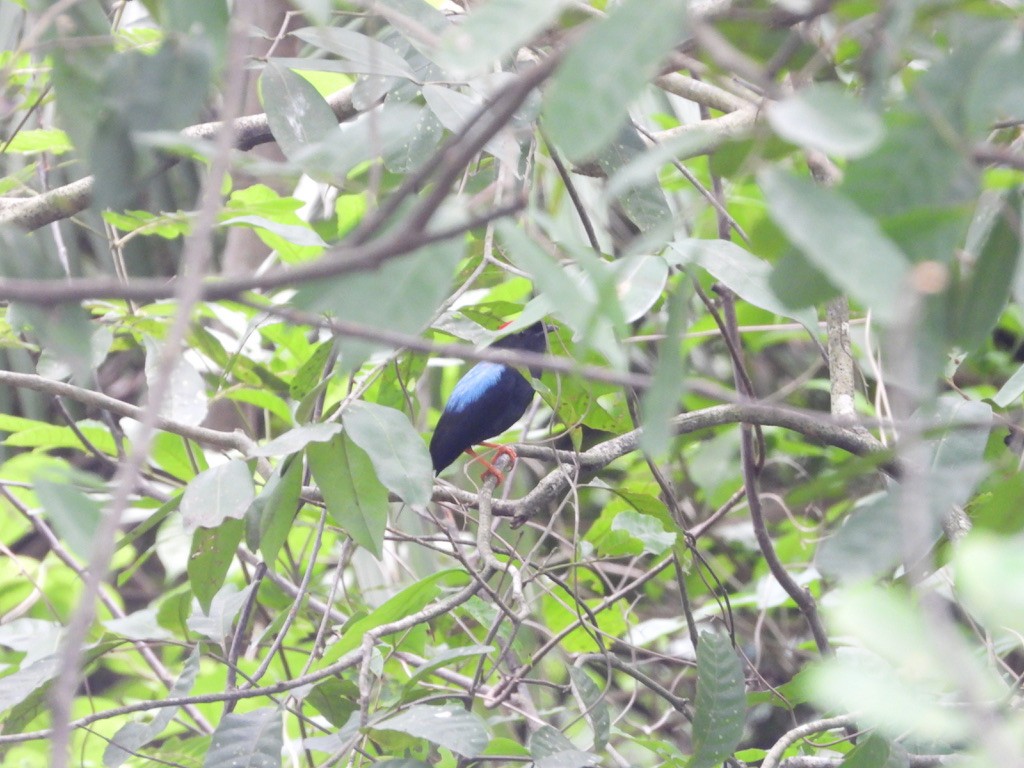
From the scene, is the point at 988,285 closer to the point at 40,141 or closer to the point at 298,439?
the point at 298,439

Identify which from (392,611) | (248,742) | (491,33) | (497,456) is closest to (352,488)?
(392,611)

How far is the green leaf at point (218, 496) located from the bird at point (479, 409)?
2122 millimetres

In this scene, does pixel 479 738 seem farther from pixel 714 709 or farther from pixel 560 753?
pixel 714 709

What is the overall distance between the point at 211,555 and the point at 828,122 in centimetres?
140

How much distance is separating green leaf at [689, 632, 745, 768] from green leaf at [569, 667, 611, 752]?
0.18m

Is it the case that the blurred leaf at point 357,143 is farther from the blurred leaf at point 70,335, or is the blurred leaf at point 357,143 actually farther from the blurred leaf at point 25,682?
the blurred leaf at point 25,682

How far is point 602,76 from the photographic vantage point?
2.49 feet

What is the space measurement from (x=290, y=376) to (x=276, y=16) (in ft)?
5.49

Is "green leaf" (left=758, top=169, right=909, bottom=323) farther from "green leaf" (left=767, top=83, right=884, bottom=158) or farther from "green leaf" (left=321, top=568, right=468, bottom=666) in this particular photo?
"green leaf" (left=321, top=568, right=468, bottom=666)

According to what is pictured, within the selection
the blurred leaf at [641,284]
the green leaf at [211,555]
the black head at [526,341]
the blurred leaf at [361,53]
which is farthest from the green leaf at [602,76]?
the black head at [526,341]

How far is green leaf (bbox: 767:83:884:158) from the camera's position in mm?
696

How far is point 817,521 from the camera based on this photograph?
452cm

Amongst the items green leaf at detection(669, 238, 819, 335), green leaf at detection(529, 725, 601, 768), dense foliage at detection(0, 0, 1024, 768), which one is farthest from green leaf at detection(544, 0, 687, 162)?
green leaf at detection(529, 725, 601, 768)

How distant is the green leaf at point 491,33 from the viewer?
2.46 feet
